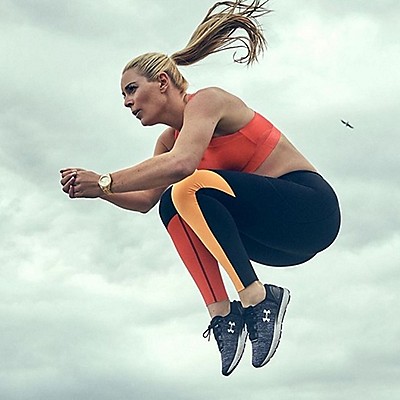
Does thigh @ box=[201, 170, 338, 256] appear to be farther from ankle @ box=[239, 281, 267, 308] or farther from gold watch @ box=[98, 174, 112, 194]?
gold watch @ box=[98, 174, 112, 194]

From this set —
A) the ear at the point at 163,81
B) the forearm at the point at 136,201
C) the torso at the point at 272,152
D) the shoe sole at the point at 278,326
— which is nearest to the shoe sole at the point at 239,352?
the shoe sole at the point at 278,326

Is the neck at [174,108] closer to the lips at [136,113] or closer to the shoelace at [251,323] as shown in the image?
the lips at [136,113]

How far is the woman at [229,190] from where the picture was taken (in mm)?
8070

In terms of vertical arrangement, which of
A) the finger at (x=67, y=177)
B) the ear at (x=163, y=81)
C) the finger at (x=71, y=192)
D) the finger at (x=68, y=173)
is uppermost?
the ear at (x=163, y=81)

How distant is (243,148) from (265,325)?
1.39m

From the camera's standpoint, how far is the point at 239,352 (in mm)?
8531

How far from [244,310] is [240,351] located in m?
0.33

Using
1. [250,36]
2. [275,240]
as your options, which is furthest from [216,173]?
[250,36]

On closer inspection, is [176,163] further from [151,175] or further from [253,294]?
[253,294]

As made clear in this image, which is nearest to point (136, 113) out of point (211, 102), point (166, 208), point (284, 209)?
point (211, 102)

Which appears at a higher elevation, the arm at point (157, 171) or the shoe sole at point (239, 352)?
the arm at point (157, 171)

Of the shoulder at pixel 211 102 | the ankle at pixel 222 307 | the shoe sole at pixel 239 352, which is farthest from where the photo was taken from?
the ankle at pixel 222 307

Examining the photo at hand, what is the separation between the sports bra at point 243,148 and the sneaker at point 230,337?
3.80 ft

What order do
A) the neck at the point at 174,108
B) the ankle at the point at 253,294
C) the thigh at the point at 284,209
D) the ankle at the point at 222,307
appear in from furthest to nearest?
the ankle at the point at 222,307, the ankle at the point at 253,294, the neck at the point at 174,108, the thigh at the point at 284,209
